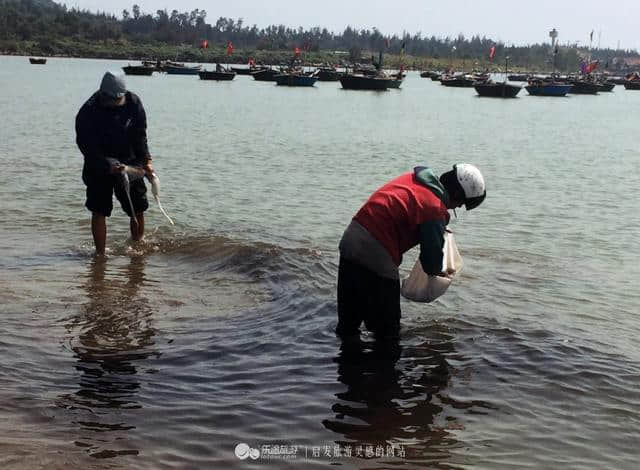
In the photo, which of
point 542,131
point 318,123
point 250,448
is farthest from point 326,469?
point 542,131

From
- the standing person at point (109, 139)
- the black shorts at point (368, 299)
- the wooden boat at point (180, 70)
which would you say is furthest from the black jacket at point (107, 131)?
the wooden boat at point (180, 70)

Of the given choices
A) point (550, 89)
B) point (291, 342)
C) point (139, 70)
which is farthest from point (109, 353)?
point (139, 70)

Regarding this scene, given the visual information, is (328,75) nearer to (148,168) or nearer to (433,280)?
(148,168)

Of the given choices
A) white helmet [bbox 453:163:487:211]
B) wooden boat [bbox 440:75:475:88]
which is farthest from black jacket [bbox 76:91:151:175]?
wooden boat [bbox 440:75:475:88]

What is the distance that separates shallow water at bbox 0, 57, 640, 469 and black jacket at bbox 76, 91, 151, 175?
45.2 inches

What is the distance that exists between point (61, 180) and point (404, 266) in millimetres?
7874

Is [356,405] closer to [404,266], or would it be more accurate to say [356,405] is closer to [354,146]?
[404,266]

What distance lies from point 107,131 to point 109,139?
93 millimetres

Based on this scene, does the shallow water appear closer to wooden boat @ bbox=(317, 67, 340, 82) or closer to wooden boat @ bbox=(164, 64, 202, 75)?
wooden boat @ bbox=(317, 67, 340, 82)

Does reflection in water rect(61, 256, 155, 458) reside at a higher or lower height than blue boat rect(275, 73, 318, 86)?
lower

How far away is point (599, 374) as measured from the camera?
5.87m

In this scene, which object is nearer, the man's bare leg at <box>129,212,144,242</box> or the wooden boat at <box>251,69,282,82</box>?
the man's bare leg at <box>129,212,144,242</box>

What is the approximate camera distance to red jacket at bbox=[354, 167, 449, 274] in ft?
16.0

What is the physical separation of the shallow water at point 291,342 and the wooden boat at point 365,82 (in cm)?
5658
